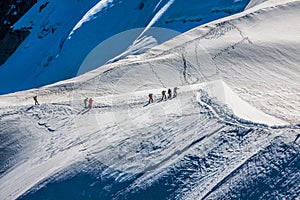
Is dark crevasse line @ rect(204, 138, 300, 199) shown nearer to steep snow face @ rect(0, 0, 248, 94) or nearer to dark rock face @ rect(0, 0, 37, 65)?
steep snow face @ rect(0, 0, 248, 94)

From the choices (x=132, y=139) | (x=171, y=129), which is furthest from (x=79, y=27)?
(x=171, y=129)

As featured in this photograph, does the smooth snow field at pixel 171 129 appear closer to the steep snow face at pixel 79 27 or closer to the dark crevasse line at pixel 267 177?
the dark crevasse line at pixel 267 177

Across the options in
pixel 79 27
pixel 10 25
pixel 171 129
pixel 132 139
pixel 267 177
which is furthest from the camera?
pixel 10 25

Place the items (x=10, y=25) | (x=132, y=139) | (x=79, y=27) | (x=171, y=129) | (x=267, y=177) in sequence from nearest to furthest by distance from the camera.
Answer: (x=267, y=177), (x=132, y=139), (x=171, y=129), (x=79, y=27), (x=10, y=25)

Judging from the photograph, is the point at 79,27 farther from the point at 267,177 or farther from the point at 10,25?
the point at 267,177

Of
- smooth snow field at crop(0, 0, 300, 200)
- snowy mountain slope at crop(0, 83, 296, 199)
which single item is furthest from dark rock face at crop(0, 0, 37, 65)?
snowy mountain slope at crop(0, 83, 296, 199)

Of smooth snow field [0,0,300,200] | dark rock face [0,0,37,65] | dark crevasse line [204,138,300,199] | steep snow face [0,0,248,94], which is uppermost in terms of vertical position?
dark rock face [0,0,37,65]

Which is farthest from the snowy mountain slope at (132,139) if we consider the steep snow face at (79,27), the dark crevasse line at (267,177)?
the steep snow face at (79,27)
